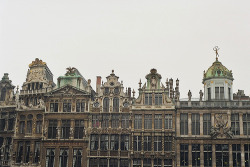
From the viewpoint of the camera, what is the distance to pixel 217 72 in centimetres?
4591

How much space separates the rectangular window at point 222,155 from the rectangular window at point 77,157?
16806 mm

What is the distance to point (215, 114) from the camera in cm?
4325

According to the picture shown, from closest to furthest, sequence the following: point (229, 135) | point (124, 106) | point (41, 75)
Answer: point (229, 135), point (124, 106), point (41, 75)

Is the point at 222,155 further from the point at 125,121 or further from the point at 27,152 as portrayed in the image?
the point at 27,152

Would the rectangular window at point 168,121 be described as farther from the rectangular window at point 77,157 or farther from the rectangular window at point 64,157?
the rectangular window at point 64,157

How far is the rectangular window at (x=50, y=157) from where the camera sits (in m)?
45.4

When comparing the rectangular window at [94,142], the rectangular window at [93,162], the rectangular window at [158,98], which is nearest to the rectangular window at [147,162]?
the rectangular window at [93,162]

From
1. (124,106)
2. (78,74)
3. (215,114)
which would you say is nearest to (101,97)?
(124,106)

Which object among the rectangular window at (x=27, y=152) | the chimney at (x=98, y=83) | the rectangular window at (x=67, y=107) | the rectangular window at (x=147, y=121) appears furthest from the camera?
the chimney at (x=98, y=83)

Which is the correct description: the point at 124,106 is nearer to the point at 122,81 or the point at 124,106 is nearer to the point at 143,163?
the point at 122,81

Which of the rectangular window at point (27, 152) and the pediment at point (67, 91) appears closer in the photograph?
the rectangular window at point (27, 152)

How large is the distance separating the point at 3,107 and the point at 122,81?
57.9 feet

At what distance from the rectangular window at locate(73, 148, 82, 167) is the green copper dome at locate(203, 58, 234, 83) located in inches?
746

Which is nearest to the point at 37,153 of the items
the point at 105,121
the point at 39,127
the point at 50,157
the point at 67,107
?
the point at 50,157
